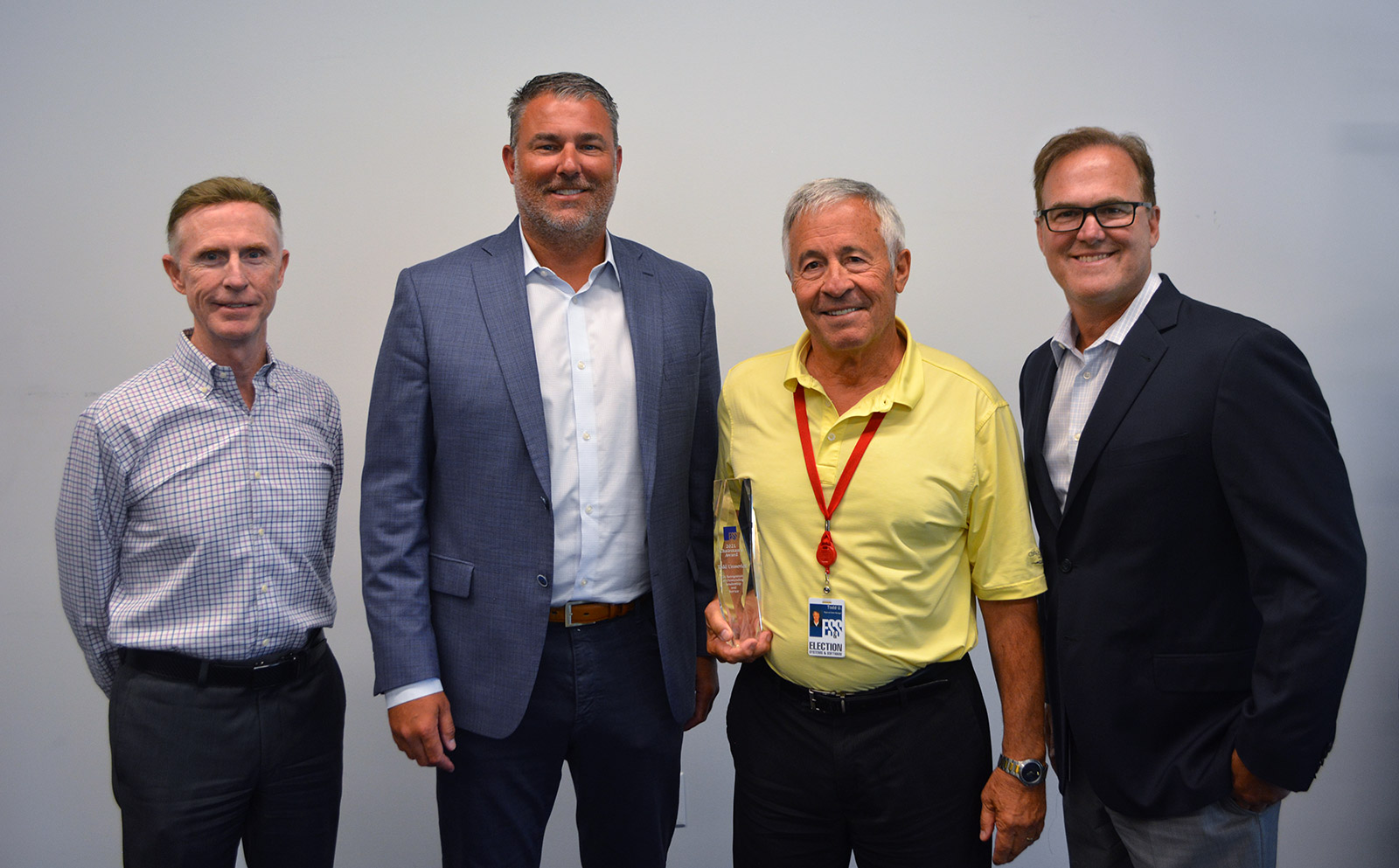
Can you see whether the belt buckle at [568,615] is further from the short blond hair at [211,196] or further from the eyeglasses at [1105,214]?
the eyeglasses at [1105,214]

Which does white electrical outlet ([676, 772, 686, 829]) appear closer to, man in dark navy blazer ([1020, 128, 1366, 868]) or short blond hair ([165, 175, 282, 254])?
man in dark navy blazer ([1020, 128, 1366, 868])

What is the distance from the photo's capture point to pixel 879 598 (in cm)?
171

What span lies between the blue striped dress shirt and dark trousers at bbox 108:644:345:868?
10cm

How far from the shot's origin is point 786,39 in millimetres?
2805

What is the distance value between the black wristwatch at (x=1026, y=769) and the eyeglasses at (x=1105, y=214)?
3.46 ft

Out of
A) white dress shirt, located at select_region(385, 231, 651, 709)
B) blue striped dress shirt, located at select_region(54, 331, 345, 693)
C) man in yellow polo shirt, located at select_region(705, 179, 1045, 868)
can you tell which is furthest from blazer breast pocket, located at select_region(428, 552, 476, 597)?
man in yellow polo shirt, located at select_region(705, 179, 1045, 868)

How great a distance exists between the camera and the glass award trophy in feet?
5.67

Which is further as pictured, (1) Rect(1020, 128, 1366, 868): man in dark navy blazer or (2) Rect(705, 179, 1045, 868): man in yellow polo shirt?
(2) Rect(705, 179, 1045, 868): man in yellow polo shirt

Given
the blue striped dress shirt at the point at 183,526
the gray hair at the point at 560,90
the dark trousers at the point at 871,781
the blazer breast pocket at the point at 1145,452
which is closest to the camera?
the blazer breast pocket at the point at 1145,452

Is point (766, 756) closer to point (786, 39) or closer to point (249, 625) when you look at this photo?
→ point (249, 625)

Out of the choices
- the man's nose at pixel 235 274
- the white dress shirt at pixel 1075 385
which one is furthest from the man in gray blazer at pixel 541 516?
the white dress shirt at pixel 1075 385

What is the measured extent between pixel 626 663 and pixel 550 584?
261mm

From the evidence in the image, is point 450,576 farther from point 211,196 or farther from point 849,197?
point 849,197

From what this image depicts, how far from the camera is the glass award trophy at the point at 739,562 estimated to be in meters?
1.73
